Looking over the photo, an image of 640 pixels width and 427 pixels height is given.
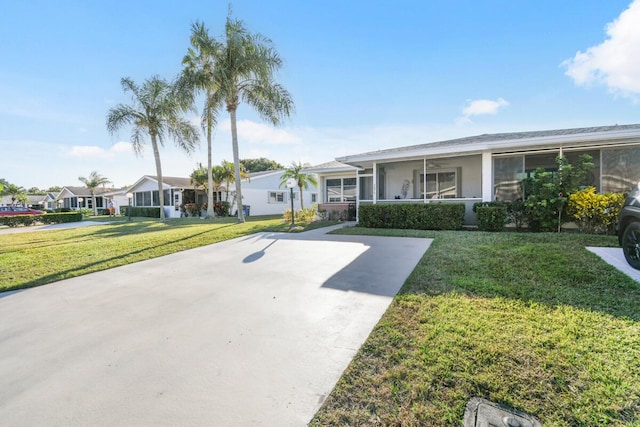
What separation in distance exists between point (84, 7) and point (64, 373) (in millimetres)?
11106

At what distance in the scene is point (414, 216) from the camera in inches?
409

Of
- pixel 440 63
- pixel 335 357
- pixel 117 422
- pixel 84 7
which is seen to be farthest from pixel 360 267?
pixel 84 7

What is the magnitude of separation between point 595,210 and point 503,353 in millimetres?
8193

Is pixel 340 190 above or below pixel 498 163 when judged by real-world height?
below

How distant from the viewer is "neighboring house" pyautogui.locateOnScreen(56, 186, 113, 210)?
43.0m

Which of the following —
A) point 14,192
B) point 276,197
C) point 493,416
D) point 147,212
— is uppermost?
point 14,192

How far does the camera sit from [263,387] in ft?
6.99

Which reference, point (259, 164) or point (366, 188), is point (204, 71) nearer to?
point (366, 188)

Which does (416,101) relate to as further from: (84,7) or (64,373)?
(64,373)

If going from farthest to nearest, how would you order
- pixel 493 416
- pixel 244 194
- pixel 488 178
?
pixel 244 194
pixel 488 178
pixel 493 416

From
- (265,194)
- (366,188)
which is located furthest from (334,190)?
(265,194)

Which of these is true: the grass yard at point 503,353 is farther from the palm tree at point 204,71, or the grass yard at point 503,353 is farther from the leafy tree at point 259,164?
the leafy tree at point 259,164

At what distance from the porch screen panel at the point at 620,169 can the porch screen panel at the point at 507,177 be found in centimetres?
255

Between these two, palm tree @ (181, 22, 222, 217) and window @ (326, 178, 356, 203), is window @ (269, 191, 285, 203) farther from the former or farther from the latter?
palm tree @ (181, 22, 222, 217)
